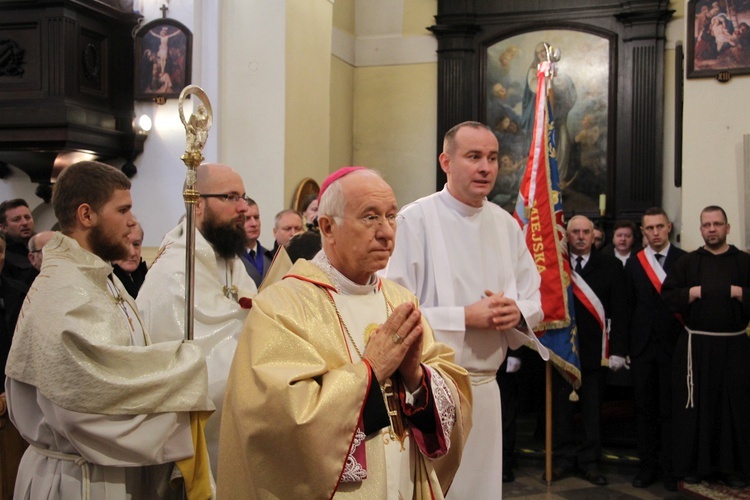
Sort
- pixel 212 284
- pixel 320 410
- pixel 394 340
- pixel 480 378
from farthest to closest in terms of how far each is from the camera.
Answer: pixel 480 378
pixel 212 284
pixel 394 340
pixel 320 410

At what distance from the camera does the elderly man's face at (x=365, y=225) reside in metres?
2.71

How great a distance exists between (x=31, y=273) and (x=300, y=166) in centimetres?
411

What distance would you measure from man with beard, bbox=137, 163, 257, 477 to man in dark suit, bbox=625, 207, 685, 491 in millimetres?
4016

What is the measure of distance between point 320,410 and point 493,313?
1.76m

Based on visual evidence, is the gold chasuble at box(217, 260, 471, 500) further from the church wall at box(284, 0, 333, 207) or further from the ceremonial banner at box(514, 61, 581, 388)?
the church wall at box(284, 0, 333, 207)

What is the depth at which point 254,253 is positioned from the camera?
6031mm

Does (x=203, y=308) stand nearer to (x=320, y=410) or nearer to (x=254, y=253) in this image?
(x=320, y=410)

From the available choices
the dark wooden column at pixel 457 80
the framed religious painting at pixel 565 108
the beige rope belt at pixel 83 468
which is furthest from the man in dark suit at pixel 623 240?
the beige rope belt at pixel 83 468

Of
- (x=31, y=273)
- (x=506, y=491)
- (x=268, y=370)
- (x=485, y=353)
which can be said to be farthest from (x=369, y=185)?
(x=506, y=491)

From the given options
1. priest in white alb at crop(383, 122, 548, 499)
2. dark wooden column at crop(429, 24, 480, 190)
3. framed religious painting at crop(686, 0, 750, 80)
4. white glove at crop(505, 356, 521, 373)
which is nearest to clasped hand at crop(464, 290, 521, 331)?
priest in white alb at crop(383, 122, 548, 499)

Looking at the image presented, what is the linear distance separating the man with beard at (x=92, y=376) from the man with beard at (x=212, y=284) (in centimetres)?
52

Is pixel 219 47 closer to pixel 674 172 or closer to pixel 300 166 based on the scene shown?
pixel 300 166

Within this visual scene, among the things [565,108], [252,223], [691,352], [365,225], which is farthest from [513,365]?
[565,108]

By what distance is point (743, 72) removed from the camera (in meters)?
8.54
